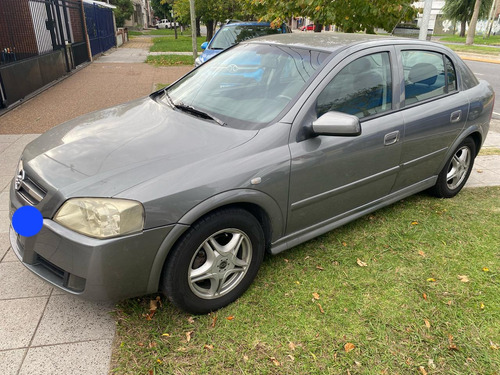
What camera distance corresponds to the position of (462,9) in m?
39.9

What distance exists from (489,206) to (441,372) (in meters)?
2.61

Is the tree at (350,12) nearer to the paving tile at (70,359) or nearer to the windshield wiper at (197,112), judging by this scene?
the windshield wiper at (197,112)

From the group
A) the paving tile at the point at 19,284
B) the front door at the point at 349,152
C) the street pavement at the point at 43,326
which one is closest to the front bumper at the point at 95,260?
the street pavement at the point at 43,326

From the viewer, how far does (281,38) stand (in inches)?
133

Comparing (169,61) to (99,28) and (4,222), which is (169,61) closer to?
(99,28)

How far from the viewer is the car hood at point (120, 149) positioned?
6.96 feet

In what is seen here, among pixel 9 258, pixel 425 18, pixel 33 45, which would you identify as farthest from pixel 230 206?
pixel 33 45

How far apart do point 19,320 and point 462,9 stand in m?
48.4

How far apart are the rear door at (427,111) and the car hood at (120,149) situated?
1597mm

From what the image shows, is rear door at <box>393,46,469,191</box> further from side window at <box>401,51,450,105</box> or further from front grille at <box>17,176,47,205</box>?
front grille at <box>17,176,47,205</box>

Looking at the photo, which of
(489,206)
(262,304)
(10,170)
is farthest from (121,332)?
(489,206)

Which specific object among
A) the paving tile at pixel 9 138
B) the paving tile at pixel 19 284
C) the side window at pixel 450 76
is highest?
the side window at pixel 450 76

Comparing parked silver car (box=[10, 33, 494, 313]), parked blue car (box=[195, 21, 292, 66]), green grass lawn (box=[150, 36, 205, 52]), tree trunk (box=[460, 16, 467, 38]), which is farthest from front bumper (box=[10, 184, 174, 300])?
tree trunk (box=[460, 16, 467, 38])

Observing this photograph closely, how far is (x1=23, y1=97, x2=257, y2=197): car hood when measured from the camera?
212cm
